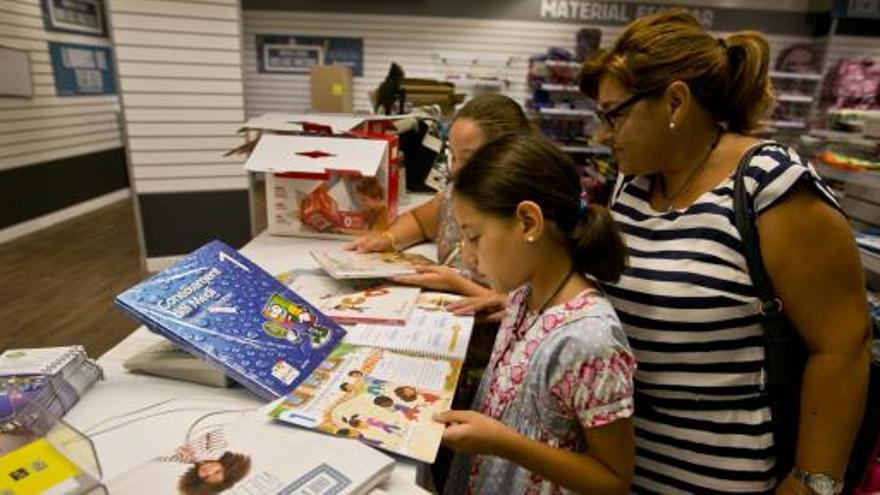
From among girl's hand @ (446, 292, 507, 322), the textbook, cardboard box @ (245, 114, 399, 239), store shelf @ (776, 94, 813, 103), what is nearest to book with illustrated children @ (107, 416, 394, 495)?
the textbook

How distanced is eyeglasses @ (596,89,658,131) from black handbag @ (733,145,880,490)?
227mm

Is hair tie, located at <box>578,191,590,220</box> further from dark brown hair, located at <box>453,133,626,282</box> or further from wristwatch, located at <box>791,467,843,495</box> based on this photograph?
wristwatch, located at <box>791,467,843,495</box>

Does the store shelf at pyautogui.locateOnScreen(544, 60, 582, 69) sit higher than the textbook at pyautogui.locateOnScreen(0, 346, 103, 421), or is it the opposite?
the store shelf at pyautogui.locateOnScreen(544, 60, 582, 69)

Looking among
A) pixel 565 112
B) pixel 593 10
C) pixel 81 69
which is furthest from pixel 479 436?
pixel 593 10

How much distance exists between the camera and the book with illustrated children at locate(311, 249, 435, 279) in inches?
68.2

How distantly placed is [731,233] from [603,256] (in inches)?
9.2

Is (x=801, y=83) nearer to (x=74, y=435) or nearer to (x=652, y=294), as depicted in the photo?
(x=652, y=294)

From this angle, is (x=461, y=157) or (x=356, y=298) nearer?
(x=356, y=298)

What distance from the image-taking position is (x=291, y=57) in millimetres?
8062

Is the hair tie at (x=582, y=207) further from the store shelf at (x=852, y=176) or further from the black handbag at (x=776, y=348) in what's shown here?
the store shelf at (x=852, y=176)

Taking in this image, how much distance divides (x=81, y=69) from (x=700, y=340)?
26.5 feet

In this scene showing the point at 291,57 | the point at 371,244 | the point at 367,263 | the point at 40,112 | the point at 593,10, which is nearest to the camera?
the point at 367,263

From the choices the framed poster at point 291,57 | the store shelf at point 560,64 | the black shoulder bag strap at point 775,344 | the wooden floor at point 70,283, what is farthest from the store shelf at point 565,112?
the black shoulder bag strap at point 775,344

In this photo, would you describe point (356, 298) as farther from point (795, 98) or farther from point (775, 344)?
point (795, 98)
